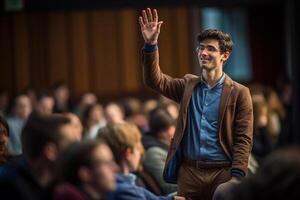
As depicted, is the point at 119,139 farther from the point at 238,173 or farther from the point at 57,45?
the point at 57,45

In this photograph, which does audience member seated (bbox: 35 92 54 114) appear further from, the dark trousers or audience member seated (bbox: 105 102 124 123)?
the dark trousers

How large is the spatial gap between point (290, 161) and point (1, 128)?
244cm

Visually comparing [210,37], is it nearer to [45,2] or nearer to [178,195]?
[178,195]

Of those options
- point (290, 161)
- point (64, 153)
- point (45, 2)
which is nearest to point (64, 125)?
point (64, 153)

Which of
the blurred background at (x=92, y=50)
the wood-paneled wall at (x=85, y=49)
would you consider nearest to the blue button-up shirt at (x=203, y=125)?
the blurred background at (x=92, y=50)

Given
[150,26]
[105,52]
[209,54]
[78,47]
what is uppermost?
[150,26]

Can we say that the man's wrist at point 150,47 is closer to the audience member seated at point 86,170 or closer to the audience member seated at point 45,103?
the audience member seated at point 86,170

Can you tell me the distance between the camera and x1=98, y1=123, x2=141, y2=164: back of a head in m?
4.83

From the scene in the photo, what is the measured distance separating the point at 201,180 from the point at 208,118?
37 centimetres

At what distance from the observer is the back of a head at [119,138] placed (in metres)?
4.83

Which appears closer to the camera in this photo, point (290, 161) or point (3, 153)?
point (290, 161)

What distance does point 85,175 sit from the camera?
3.74 metres

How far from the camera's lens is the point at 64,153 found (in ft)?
12.3

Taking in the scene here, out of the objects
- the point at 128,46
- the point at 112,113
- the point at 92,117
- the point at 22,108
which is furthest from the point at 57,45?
the point at 112,113
